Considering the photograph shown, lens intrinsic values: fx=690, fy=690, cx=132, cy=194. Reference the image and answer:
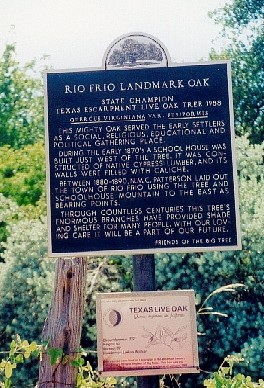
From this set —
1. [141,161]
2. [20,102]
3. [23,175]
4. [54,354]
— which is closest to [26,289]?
[54,354]

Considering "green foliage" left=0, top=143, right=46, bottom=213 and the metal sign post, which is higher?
"green foliage" left=0, top=143, right=46, bottom=213

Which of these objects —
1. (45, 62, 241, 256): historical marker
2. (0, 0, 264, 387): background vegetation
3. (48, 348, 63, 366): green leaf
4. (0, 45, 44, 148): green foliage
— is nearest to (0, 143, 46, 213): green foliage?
(0, 45, 44, 148): green foliage

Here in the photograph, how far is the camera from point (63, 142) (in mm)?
5566

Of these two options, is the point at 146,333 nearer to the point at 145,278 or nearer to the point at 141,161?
the point at 145,278

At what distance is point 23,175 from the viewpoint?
2016cm

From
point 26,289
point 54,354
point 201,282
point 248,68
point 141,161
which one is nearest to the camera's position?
point 54,354

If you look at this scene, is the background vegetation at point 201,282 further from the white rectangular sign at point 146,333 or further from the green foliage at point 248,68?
the green foliage at point 248,68

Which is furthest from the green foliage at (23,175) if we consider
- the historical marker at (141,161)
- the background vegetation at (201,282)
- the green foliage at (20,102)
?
the historical marker at (141,161)

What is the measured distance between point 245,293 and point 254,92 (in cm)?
1151

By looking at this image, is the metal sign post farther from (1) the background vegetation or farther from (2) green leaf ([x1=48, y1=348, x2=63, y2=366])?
(1) the background vegetation

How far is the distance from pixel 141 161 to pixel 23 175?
49.3 ft

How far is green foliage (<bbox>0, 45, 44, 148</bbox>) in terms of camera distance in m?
24.3

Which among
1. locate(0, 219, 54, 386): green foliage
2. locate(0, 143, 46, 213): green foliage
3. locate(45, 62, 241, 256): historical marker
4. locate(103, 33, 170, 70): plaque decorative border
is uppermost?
locate(0, 143, 46, 213): green foliage

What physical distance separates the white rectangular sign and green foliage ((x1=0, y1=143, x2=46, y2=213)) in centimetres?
1432
